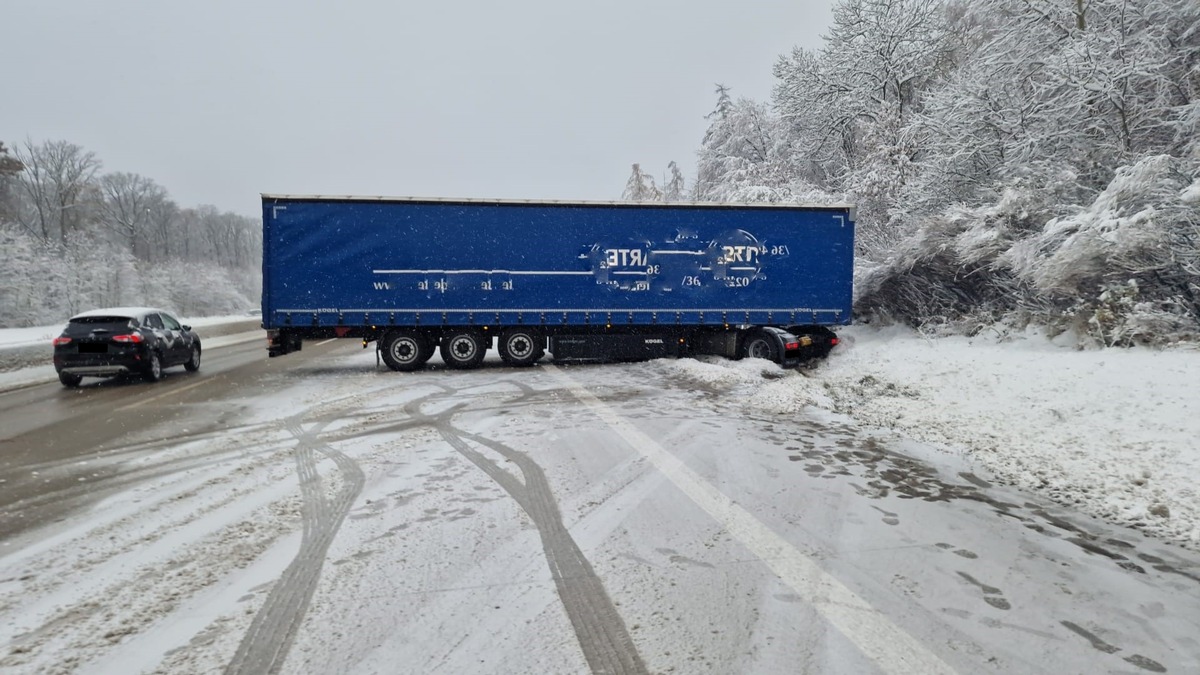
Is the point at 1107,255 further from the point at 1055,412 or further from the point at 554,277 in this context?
the point at 554,277

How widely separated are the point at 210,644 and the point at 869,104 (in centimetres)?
2514

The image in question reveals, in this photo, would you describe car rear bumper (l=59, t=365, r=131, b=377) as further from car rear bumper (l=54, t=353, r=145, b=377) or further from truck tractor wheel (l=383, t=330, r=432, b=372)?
truck tractor wheel (l=383, t=330, r=432, b=372)

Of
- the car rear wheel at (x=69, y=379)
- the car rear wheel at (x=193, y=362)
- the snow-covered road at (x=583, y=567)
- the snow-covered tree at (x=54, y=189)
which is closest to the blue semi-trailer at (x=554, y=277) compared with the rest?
the car rear wheel at (x=193, y=362)

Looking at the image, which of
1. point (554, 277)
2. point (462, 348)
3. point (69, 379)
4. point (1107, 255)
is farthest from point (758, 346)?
point (69, 379)

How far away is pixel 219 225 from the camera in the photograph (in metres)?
116

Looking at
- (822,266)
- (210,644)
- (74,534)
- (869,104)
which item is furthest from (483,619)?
(869,104)

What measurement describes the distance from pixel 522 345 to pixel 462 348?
137cm

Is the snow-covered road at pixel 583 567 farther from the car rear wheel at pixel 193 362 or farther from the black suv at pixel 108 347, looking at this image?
the car rear wheel at pixel 193 362

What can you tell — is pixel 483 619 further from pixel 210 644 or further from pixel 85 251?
pixel 85 251

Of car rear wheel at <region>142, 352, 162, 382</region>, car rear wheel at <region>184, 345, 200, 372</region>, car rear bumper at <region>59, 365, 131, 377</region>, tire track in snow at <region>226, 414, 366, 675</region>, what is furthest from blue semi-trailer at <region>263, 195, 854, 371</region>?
tire track in snow at <region>226, 414, 366, 675</region>

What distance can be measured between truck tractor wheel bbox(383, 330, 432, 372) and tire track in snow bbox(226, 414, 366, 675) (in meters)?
7.90

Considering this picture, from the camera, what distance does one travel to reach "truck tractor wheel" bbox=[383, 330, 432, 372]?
1422 cm

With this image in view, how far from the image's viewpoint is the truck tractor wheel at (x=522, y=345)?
48.4 feet

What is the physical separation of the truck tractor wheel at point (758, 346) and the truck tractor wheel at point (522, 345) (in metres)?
4.88
